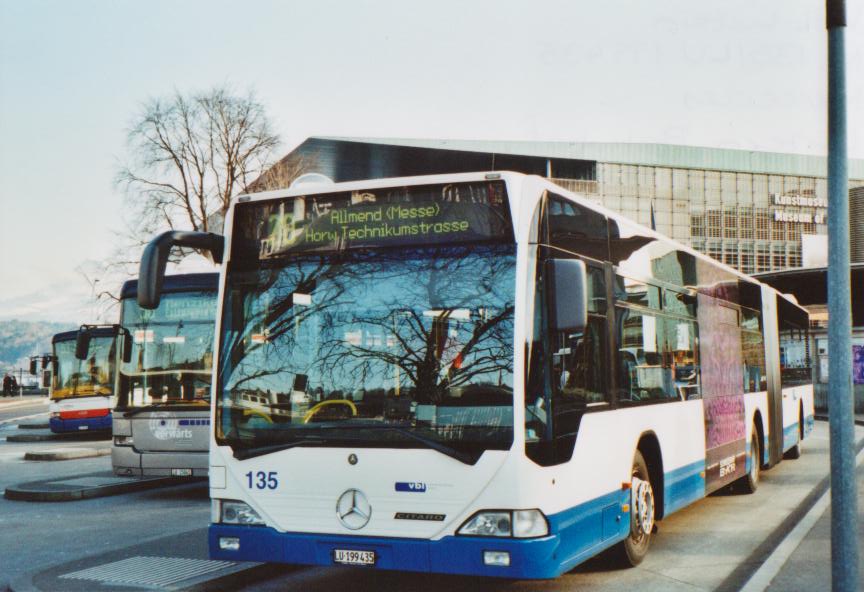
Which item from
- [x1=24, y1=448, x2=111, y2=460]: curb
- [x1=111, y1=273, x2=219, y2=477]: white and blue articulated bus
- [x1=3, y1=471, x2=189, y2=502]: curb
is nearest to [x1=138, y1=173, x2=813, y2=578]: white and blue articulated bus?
[x1=111, y1=273, x2=219, y2=477]: white and blue articulated bus

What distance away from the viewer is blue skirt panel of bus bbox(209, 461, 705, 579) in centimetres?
600

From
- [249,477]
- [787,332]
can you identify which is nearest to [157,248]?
[249,477]

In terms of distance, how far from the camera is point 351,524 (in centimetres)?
639

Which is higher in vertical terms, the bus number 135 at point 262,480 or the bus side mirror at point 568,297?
the bus side mirror at point 568,297

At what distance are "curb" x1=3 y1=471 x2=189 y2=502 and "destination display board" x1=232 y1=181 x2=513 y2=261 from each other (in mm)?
8034

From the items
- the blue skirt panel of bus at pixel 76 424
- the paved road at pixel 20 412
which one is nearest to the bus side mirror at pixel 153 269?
the blue skirt panel of bus at pixel 76 424

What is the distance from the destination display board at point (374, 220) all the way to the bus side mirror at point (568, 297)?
45 centimetres

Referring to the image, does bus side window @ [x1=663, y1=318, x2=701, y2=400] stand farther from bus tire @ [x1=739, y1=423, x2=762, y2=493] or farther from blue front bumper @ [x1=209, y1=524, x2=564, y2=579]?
blue front bumper @ [x1=209, y1=524, x2=564, y2=579]

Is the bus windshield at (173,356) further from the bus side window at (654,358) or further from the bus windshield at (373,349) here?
the bus windshield at (373,349)

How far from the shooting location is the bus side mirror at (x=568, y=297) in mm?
5977

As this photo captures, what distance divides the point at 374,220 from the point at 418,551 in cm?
218

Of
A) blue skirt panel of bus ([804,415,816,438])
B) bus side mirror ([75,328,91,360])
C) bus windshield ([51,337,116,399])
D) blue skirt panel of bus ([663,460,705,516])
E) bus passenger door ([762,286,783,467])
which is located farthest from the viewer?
bus windshield ([51,337,116,399])

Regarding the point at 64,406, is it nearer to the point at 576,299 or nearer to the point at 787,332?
the point at 787,332

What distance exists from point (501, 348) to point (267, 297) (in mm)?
1727
